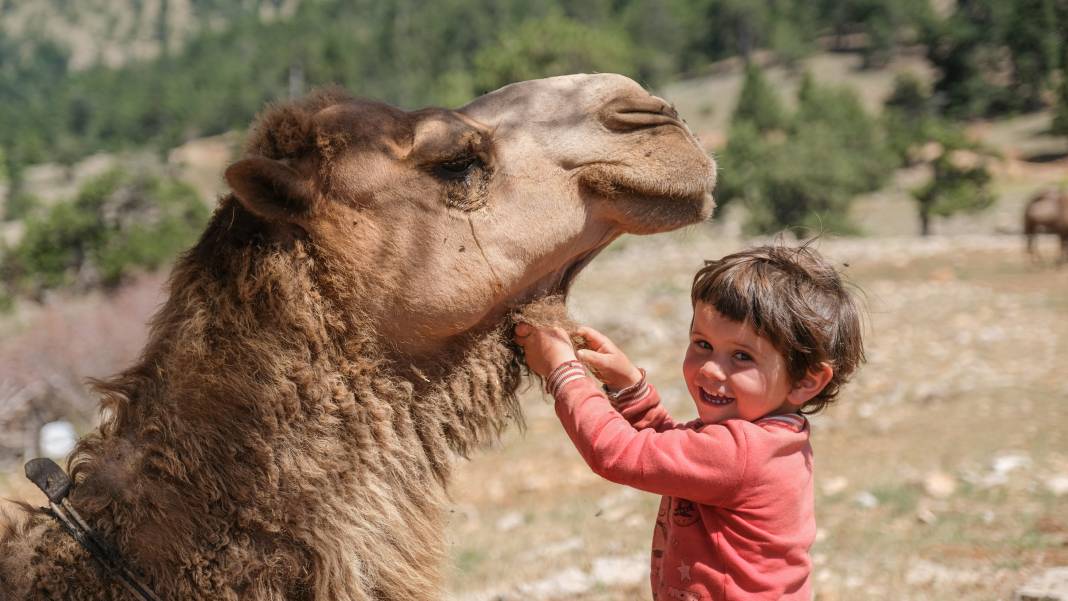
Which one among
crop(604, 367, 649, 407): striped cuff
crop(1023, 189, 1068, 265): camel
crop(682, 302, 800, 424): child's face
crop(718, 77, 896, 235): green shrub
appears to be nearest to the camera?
crop(682, 302, 800, 424): child's face

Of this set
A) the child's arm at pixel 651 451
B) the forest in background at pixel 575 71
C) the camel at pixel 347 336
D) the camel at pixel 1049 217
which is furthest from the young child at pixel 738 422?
the camel at pixel 1049 217

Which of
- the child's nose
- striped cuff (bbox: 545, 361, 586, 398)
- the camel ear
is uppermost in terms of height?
the camel ear

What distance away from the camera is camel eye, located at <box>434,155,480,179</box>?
2.62m

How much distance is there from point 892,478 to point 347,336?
490 centimetres

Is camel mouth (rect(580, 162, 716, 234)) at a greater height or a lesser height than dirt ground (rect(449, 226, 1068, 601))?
greater

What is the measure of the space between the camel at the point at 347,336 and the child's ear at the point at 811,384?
1.74ft

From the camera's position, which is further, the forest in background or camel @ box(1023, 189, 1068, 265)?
the forest in background

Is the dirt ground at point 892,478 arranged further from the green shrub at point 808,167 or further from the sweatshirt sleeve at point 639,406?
the green shrub at point 808,167

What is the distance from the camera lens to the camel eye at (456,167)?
2619 mm

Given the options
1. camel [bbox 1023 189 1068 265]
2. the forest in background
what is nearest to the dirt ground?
the forest in background

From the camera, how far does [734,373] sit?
8.52 ft

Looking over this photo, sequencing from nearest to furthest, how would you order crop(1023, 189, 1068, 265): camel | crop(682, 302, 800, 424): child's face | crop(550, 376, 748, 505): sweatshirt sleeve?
1. crop(550, 376, 748, 505): sweatshirt sleeve
2. crop(682, 302, 800, 424): child's face
3. crop(1023, 189, 1068, 265): camel

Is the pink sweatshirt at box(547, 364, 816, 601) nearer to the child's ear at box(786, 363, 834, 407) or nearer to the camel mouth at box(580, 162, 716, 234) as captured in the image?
the child's ear at box(786, 363, 834, 407)

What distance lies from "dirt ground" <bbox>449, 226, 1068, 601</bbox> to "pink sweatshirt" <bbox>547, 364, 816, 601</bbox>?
542 mm
